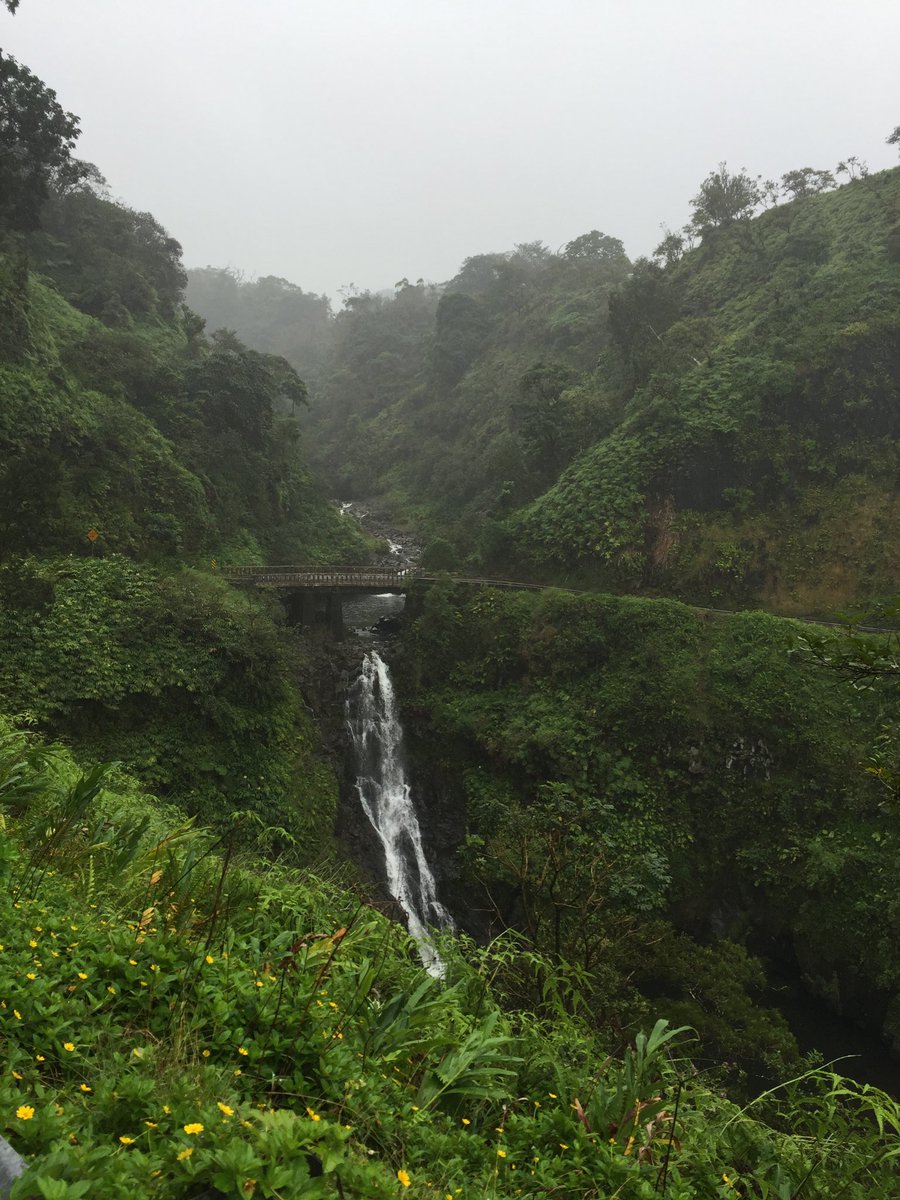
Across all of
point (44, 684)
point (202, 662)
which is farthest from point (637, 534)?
point (44, 684)

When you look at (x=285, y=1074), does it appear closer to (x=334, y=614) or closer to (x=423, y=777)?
(x=423, y=777)

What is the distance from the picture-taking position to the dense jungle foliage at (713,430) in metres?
22.0

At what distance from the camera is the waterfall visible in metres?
16.2

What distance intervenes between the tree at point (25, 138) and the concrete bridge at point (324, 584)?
53.2 feet

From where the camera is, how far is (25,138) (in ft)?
76.1

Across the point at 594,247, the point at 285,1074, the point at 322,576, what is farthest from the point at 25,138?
the point at 594,247

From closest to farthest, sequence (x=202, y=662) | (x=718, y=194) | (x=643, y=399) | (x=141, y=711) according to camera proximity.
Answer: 1. (x=141, y=711)
2. (x=202, y=662)
3. (x=643, y=399)
4. (x=718, y=194)

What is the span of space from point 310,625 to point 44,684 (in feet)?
29.9

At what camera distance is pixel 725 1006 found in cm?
1043

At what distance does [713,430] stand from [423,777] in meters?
16.5

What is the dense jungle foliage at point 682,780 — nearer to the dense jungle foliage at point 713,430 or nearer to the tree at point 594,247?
the dense jungle foliage at point 713,430

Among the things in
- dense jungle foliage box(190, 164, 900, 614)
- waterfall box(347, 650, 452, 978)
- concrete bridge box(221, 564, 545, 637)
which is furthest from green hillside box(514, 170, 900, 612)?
waterfall box(347, 650, 452, 978)

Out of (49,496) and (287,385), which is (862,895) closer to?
(49,496)

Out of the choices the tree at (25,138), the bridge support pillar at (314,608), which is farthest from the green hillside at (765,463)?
the tree at (25,138)
